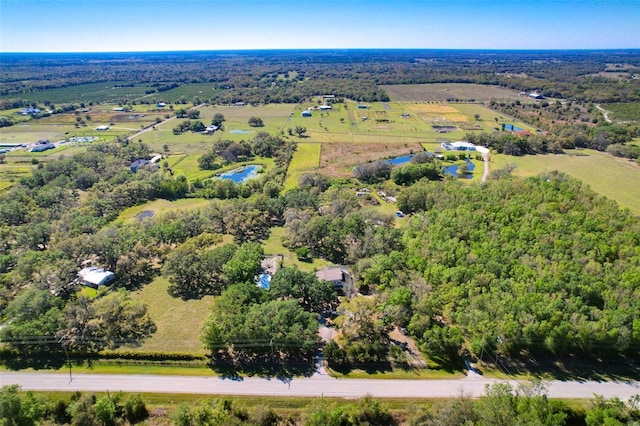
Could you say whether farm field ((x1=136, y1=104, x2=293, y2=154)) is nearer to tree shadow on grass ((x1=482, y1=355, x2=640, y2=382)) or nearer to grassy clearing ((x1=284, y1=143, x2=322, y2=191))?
grassy clearing ((x1=284, y1=143, x2=322, y2=191))

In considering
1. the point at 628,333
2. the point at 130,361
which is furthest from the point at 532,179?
the point at 130,361

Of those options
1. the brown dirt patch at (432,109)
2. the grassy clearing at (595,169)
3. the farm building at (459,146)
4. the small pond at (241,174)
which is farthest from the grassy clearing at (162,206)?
the brown dirt patch at (432,109)

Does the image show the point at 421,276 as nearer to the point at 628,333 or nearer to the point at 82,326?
the point at 628,333

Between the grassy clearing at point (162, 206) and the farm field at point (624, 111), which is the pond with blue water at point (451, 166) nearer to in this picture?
the grassy clearing at point (162, 206)

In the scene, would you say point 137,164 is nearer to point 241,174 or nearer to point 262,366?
point 241,174

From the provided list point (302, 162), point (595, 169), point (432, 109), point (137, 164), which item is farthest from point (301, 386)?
point (432, 109)

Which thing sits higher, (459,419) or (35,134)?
(35,134)
